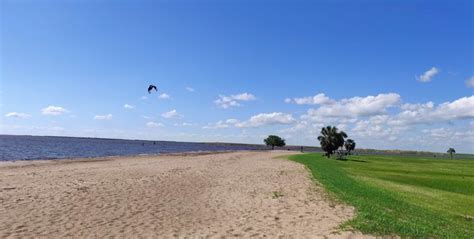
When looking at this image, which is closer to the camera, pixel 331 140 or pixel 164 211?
pixel 164 211

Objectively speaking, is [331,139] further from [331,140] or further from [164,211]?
[164,211]


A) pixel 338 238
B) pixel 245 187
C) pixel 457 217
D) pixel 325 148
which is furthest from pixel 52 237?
pixel 325 148

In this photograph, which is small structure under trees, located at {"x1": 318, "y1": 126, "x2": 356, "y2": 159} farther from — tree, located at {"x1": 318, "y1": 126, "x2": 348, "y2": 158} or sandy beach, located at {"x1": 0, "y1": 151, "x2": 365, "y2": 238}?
sandy beach, located at {"x1": 0, "y1": 151, "x2": 365, "y2": 238}

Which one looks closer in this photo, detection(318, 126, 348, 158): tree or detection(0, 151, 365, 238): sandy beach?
detection(0, 151, 365, 238): sandy beach

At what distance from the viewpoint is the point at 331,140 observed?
4043 inches

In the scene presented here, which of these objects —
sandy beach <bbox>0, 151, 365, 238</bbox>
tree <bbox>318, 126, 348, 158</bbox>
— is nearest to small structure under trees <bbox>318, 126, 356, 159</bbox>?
tree <bbox>318, 126, 348, 158</bbox>

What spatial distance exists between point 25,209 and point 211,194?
9.13 meters

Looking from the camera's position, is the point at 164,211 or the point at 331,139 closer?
the point at 164,211

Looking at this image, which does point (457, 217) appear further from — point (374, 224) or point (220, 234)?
point (220, 234)

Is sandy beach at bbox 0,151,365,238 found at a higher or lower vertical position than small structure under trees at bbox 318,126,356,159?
lower

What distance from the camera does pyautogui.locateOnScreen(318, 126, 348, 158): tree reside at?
4031 inches

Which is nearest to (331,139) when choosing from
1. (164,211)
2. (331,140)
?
(331,140)

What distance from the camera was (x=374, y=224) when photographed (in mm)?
14180

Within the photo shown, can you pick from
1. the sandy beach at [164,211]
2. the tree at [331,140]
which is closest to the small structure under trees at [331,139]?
the tree at [331,140]
